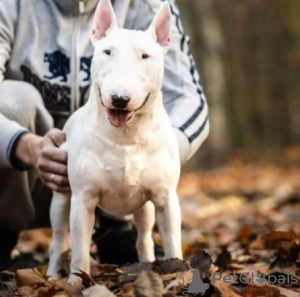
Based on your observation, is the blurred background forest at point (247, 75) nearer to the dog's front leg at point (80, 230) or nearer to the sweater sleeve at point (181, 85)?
the sweater sleeve at point (181, 85)

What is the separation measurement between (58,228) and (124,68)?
→ 3.01 ft

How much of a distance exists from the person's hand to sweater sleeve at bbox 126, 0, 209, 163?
0.63m

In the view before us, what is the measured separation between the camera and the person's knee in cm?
→ 335

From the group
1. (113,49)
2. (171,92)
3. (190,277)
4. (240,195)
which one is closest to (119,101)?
(113,49)

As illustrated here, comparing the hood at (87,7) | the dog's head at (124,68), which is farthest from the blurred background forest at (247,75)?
the dog's head at (124,68)

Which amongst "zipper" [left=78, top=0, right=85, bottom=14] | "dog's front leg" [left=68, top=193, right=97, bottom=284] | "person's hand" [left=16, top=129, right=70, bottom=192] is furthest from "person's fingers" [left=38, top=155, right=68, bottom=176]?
"zipper" [left=78, top=0, right=85, bottom=14]

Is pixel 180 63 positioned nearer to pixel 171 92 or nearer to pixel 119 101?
pixel 171 92

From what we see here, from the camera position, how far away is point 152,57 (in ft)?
8.16

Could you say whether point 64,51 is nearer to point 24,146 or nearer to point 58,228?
point 24,146

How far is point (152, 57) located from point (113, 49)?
0.14 metres

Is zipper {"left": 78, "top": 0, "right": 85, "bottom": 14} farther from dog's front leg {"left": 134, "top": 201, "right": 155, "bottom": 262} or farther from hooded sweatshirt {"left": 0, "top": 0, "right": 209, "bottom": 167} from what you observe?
dog's front leg {"left": 134, "top": 201, "right": 155, "bottom": 262}

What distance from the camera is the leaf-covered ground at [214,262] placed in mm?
2348

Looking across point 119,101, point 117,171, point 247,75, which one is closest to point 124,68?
point 119,101

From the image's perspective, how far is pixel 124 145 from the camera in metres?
2.59
